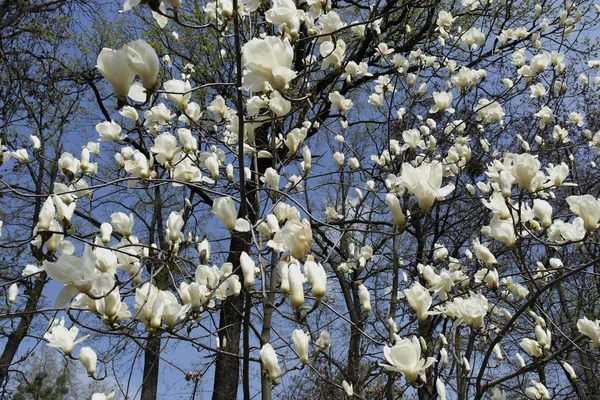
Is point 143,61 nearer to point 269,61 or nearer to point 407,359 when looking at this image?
point 269,61

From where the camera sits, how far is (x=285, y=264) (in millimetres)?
1346

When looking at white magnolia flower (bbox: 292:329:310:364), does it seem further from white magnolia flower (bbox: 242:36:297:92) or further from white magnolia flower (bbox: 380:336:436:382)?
white magnolia flower (bbox: 242:36:297:92)

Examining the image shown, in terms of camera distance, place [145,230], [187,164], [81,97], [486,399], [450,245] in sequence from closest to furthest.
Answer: [187,164]
[486,399]
[450,245]
[81,97]
[145,230]

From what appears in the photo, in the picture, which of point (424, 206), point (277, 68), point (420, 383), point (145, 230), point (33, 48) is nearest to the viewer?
point (277, 68)

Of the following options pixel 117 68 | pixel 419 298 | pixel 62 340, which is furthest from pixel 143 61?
pixel 419 298

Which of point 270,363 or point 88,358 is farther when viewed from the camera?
point 88,358

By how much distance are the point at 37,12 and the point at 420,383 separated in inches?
249

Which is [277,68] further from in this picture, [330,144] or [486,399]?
[330,144]

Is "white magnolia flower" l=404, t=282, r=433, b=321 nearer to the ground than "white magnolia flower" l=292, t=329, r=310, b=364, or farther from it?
farther from it

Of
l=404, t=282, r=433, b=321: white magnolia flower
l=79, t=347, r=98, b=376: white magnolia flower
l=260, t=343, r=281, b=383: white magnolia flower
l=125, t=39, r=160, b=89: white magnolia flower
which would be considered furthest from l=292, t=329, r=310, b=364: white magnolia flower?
l=125, t=39, r=160, b=89: white magnolia flower

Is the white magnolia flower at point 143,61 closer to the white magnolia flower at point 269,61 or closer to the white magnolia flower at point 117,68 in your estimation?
the white magnolia flower at point 117,68

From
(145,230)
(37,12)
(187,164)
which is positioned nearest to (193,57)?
(37,12)

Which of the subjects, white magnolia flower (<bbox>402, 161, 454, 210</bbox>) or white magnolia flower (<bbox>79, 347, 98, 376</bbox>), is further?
white magnolia flower (<bbox>79, 347, 98, 376</bbox>)

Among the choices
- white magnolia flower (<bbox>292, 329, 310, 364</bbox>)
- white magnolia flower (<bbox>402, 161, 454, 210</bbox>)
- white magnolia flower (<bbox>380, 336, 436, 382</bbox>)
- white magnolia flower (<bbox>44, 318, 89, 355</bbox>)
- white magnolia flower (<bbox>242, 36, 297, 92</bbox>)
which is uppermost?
white magnolia flower (<bbox>242, 36, 297, 92</bbox>)
